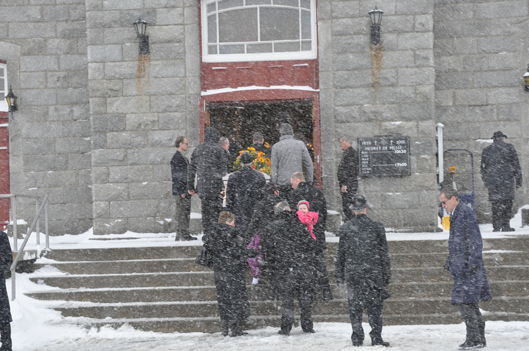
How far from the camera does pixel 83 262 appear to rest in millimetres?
8867

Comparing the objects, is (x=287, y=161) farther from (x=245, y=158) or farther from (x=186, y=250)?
(x=186, y=250)

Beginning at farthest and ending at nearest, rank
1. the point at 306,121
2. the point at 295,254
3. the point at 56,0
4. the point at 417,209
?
the point at 306,121, the point at 56,0, the point at 417,209, the point at 295,254

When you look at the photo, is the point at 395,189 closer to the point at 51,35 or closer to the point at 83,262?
the point at 83,262

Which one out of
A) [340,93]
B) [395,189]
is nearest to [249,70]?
[340,93]

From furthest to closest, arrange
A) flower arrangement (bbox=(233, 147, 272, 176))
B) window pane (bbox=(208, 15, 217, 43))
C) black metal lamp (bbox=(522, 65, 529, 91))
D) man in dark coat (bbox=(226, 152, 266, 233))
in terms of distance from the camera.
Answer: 1. window pane (bbox=(208, 15, 217, 43))
2. black metal lamp (bbox=(522, 65, 529, 91))
3. flower arrangement (bbox=(233, 147, 272, 176))
4. man in dark coat (bbox=(226, 152, 266, 233))

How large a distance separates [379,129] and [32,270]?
6.18 m

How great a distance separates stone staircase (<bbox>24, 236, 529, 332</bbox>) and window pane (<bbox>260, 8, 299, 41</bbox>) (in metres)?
4.38

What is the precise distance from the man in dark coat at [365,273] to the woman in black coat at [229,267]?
1399 millimetres

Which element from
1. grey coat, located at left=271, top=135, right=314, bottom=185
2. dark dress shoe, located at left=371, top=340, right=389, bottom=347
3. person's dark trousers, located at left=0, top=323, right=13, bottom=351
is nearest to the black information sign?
grey coat, located at left=271, top=135, right=314, bottom=185

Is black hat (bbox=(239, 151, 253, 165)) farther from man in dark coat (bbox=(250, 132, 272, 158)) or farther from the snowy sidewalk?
the snowy sidewalk

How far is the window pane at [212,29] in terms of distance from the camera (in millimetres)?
11406

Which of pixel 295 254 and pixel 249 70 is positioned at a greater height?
pixel 249 70

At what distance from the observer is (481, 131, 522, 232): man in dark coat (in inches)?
402

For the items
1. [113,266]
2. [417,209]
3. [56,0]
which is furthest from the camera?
[56,0]
